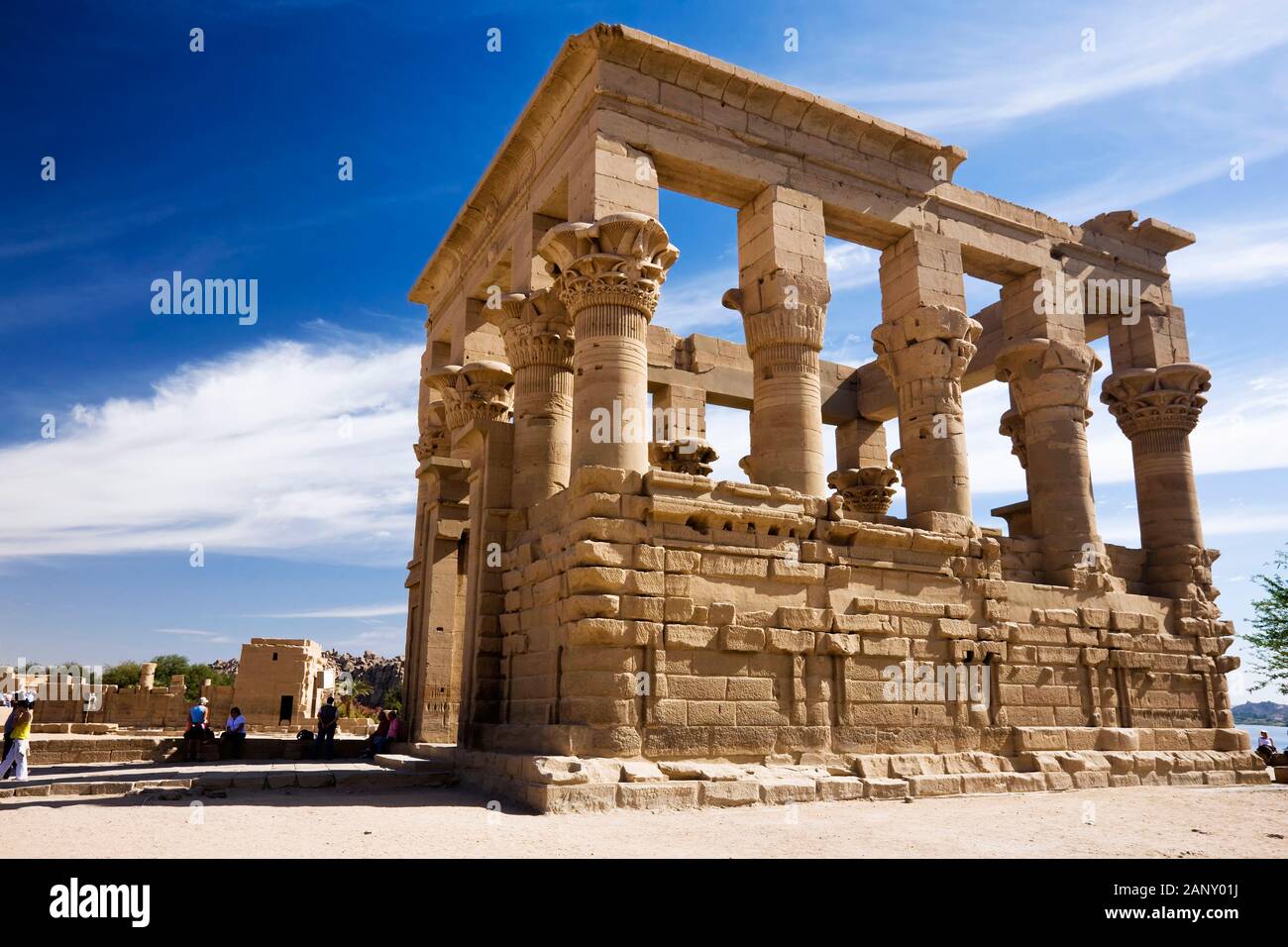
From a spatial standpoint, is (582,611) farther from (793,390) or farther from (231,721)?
(231,721)

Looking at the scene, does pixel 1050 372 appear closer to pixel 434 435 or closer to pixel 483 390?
pixel 483 390

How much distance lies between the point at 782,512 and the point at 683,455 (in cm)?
753

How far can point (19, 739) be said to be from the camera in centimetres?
1204

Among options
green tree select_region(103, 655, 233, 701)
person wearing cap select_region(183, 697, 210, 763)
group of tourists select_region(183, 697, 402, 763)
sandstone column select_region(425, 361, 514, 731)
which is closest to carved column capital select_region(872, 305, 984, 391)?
sandstone column select_region(425, 361, 514, 731)

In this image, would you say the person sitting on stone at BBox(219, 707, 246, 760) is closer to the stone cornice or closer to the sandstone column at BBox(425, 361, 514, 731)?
the sandstone column at BBox(425, 361, 514, 731)

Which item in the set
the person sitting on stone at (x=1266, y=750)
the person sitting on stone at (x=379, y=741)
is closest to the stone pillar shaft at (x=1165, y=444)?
the person sitting on stone at (x=1266, y=750)

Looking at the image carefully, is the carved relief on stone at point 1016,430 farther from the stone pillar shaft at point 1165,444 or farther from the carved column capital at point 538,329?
the carved column capital at point 538,329

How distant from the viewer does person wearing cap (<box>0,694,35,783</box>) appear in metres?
11.8

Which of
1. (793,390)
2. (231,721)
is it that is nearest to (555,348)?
(793,390)

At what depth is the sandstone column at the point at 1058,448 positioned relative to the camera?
14977mm

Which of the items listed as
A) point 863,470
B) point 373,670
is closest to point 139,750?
point 863,470

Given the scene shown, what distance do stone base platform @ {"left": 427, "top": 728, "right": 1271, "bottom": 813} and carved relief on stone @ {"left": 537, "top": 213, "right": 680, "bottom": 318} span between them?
5681 mm

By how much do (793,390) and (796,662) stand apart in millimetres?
3854

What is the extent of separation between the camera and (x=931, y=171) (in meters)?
15.4
